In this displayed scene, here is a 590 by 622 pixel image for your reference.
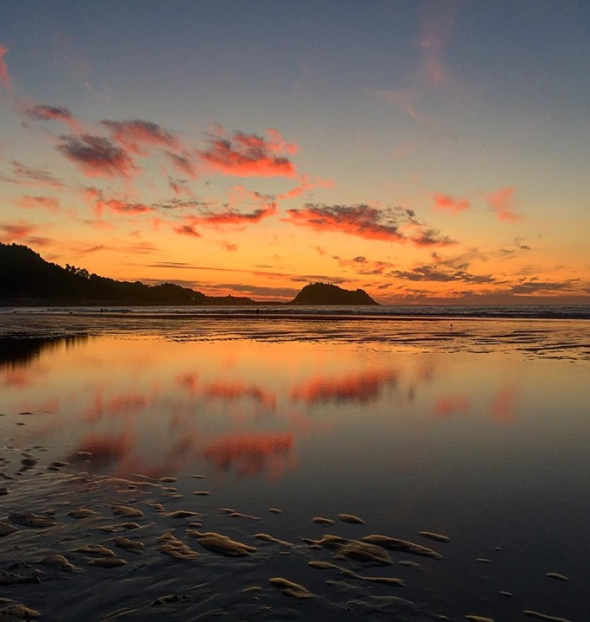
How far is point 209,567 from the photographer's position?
5387 mm

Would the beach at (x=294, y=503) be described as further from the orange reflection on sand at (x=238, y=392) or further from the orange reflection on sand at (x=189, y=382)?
the orange reflection on sand at (x=189, y=382)

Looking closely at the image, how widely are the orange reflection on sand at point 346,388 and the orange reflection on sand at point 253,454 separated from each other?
3.97 m

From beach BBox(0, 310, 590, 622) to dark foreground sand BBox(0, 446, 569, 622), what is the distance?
0.07ft

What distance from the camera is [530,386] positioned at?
55.3ft

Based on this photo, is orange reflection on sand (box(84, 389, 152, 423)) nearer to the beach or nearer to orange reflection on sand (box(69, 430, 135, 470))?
the beach

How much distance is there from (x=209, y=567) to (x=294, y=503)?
1946 mm

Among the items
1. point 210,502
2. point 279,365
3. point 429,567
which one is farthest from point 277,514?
point 279,365

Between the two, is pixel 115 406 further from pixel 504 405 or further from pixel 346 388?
pixel 504 405

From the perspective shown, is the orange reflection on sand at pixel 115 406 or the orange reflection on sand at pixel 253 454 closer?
the orange reflection on sand at pixel 253 454

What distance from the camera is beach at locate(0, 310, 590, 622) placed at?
4898 mm

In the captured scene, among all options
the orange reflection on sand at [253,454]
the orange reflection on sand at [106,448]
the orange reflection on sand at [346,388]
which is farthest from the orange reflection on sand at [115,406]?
the orange reflection on sand at [346,388]

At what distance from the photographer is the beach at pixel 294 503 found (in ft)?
16.1

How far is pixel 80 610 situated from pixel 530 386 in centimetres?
1549

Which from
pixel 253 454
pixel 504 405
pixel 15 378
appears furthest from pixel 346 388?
pixel 15 378
